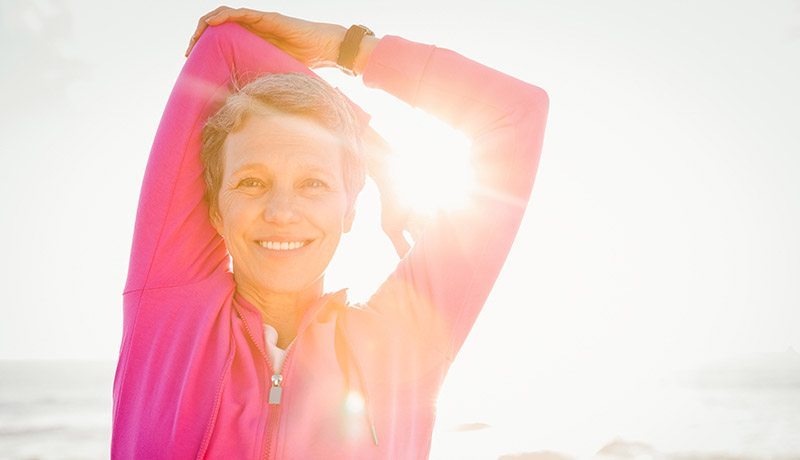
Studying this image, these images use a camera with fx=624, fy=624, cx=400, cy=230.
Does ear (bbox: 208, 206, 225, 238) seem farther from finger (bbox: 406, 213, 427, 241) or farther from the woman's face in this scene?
finger (bbox: 406, 213, 427, 241)

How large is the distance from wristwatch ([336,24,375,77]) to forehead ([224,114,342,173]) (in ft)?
1.64

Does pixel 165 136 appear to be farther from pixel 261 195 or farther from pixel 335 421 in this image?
pixel 335 421

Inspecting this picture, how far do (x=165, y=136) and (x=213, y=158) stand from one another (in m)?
0.19

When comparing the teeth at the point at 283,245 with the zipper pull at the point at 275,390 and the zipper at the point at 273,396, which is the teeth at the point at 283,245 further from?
the zipper pull at the point at 275,390

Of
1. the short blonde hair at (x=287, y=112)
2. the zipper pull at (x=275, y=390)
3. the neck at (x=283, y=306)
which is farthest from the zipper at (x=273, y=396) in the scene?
the short blonde hair at (x=287, y=112)

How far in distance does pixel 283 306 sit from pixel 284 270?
0.19 m

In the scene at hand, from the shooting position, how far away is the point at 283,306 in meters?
2.18

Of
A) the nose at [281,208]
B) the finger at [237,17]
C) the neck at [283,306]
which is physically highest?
the finger at [237,17]

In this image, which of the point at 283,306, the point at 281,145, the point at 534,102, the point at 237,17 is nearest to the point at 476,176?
the point at 534,102

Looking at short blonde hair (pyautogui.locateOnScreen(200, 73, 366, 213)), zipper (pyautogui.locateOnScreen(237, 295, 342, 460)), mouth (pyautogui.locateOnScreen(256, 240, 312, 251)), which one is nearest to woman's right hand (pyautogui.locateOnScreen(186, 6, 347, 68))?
short blonde hair (pyautogui.locateOnScreen(200, 73, 366, 213))

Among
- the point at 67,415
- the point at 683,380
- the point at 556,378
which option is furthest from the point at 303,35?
the point at 683,380

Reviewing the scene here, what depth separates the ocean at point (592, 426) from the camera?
15359mm

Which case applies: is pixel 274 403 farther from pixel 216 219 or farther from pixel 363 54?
pixel 363 54

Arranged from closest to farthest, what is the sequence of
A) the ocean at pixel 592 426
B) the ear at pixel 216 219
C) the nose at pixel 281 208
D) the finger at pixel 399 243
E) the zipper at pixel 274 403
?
the zipper at pixel 274 403
the nose at pixel 281 208
the ear at pixel 216 219
the finger at pixel 399 243
the ocean at pixel 592 426
